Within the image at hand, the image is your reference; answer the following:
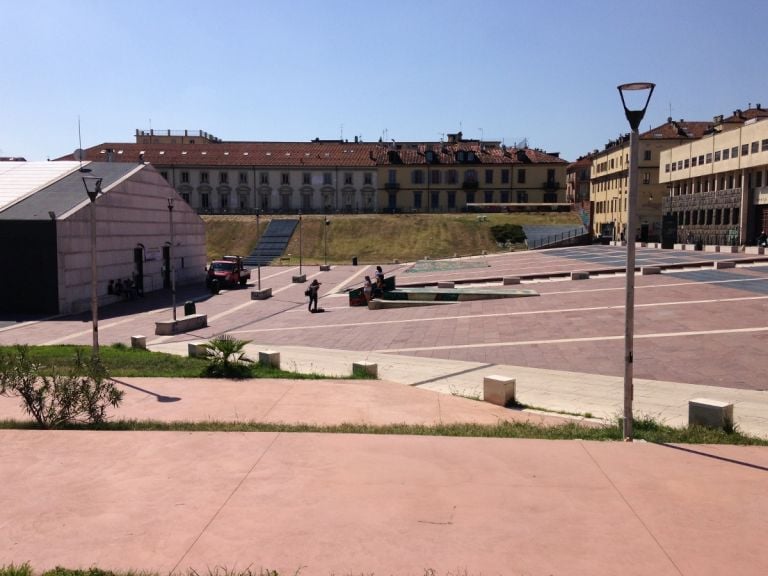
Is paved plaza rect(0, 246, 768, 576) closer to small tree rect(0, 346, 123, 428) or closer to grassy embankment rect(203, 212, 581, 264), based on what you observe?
small tree rect(0, 346, 123, 428)

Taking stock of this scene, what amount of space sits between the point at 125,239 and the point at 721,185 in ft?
176

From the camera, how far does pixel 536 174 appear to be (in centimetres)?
8781

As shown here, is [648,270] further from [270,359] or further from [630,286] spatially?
[630,286]

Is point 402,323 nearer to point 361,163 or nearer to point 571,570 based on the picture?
point 571,570

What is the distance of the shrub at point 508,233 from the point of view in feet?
232

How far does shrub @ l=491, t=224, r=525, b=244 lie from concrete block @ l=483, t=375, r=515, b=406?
58.9 meters

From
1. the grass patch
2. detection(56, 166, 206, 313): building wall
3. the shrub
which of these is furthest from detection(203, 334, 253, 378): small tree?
the shrub

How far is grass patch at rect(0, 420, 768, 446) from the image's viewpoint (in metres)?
9.62

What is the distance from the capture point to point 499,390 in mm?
12492

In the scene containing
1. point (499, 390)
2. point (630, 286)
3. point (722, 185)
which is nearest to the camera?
point (630, 286)

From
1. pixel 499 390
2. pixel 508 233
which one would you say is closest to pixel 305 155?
pixel 508 233

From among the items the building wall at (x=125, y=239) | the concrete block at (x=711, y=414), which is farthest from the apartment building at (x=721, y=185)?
the concrete block at (x=711, y=414)

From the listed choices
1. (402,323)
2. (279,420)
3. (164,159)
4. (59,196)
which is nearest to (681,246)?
(402,323)

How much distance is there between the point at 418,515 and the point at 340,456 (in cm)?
207
